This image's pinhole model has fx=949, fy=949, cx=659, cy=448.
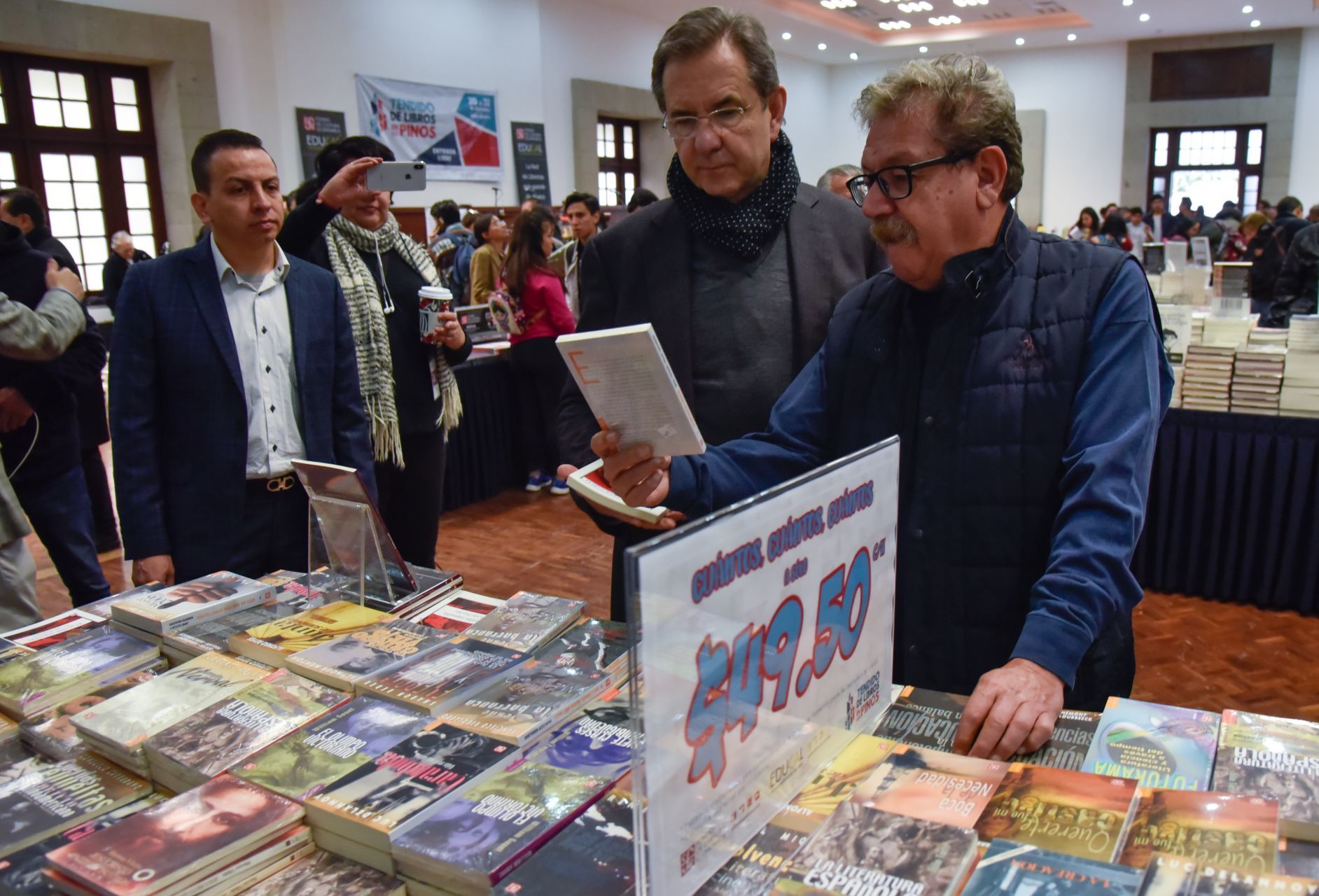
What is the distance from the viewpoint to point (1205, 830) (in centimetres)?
83

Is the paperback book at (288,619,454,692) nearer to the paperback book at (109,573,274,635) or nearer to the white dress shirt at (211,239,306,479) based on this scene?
the paperback book at (109,573,274,635)

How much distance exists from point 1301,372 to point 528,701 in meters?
3.47

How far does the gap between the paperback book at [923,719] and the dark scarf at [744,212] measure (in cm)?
91

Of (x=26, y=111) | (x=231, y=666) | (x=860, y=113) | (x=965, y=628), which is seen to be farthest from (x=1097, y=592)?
(x=26, y=111)

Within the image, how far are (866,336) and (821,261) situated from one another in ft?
1.32

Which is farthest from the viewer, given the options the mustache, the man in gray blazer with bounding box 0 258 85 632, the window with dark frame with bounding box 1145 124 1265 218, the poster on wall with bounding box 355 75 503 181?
the window with dark frame with bounding box 1145 124 1265 218

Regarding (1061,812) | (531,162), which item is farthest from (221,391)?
(531,162)

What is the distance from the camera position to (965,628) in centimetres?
133

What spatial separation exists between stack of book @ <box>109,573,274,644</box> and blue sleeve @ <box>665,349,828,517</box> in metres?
0.81

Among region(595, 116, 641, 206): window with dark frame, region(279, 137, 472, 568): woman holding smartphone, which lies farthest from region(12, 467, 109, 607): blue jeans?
region(595, 116, 641, 206): window with dark frame

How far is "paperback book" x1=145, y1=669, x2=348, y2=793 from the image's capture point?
1.09m

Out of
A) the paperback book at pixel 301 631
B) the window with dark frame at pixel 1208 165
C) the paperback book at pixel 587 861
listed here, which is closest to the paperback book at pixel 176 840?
the paperback book at pixel 587 861

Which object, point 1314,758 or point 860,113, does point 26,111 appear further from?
point 1314,758

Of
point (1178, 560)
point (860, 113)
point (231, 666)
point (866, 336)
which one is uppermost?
point (860, 113)
